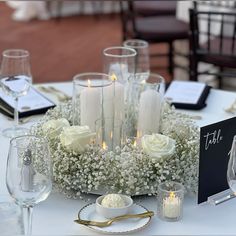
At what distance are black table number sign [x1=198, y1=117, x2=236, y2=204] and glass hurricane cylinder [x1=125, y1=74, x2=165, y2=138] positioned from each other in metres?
0.21

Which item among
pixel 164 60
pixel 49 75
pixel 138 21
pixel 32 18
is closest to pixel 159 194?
pixel 138 21

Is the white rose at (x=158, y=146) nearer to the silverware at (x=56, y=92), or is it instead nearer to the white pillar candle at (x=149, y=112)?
the white pillar candle at (x=149, y=112)

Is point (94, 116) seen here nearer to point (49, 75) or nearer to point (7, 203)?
point (7, 203)

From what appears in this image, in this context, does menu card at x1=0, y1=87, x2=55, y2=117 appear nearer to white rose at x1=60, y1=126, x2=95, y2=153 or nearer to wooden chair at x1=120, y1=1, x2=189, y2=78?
white rose at x1=60, y1=126, x2=95, y2=153

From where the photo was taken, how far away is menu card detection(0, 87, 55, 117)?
1.99 meters

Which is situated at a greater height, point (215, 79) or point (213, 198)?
point (213, 198)

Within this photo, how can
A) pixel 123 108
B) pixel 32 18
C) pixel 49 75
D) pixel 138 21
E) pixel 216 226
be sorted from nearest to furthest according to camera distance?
pixel 216 226
pixel 123 108
pixel 138 21
pixel 49 75
pixel 32 18

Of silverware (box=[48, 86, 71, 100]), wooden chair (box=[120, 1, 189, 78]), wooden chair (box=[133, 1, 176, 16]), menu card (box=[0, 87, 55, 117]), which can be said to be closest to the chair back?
wooden chair (box=[120, 1, 189, 78])

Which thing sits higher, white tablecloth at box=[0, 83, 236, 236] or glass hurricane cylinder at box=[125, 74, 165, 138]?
glass hurricane cylinder at box=[125, 74, 165, 138]

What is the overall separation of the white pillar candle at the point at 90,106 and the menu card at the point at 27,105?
47cm

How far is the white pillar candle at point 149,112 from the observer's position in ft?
5.17

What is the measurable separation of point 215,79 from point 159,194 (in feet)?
9.47

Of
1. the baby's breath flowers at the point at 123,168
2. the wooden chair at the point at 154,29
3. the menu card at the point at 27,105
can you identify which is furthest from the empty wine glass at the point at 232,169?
the wooden chair at the point at 154,29

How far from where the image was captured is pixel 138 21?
409cm
